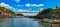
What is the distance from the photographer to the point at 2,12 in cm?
1127

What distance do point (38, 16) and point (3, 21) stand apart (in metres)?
2.40

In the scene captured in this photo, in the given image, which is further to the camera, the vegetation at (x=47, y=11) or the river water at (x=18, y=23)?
the river water at (x=18, y=23)

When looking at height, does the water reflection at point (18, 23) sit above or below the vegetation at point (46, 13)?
below

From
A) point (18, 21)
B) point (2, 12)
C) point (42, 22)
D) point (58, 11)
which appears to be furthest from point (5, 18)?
point (58, 11)

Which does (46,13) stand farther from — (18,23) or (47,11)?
(18,23)

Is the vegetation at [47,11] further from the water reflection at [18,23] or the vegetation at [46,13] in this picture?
the water reflection at [18,23]

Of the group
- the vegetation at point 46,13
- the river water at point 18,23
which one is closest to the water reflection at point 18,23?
the river water at point 18,23

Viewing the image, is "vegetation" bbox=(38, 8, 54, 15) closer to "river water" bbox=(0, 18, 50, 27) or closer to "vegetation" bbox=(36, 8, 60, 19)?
"vegetation" bbox=(36, 8, 60, 19)

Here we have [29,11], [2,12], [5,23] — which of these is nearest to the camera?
[29,11]

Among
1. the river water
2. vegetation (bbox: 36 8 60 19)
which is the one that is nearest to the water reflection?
the river water

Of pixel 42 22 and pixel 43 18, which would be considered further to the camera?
pixel 42 22

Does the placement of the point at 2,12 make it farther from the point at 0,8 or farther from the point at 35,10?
the point at 35,10

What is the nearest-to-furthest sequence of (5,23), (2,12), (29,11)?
1. (29,11)
2. (2,12)
3. (5,23)

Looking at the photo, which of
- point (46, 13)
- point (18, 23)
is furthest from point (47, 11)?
point (18, 23)
